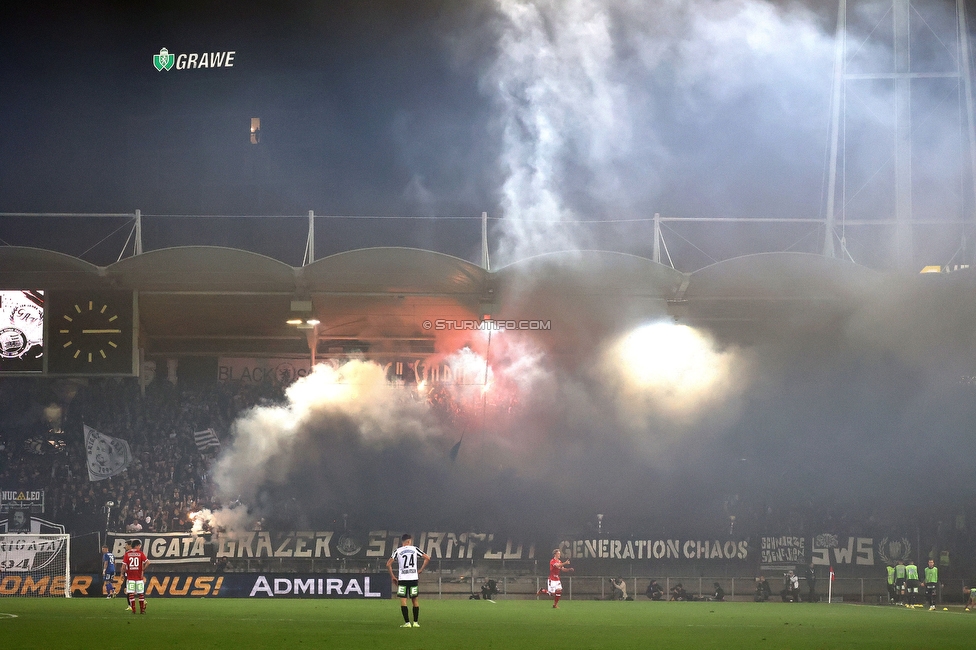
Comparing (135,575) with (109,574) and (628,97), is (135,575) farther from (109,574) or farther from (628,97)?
(628,97)

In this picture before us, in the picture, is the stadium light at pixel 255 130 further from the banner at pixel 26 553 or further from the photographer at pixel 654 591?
the photographer at pixel 654 591

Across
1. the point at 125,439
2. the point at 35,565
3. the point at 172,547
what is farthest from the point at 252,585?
the point at 125,439

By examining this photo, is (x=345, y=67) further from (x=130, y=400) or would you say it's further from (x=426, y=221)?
(x=130, y=400)

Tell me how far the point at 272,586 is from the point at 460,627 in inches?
524

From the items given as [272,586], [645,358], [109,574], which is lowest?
[272,586]

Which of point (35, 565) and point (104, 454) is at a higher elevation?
point (104, 454)

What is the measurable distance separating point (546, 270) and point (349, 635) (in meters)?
16.0

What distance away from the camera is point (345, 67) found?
32406 mm

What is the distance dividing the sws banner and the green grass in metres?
4.10

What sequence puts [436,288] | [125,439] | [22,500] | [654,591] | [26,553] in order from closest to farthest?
1. [26,553]
2. [436,288]
3. [654,591]
4. [22,500]
5. [125,439]

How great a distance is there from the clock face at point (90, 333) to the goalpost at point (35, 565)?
669 centimetres

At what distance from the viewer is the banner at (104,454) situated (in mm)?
34375

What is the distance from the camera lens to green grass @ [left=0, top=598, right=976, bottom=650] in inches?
525

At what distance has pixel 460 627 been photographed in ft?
55.6
